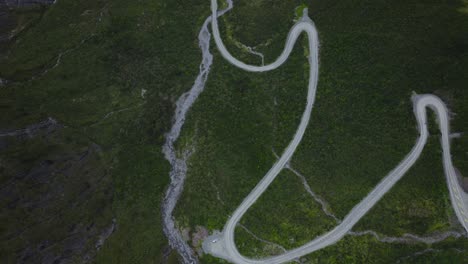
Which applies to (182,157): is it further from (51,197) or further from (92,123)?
(51,197)

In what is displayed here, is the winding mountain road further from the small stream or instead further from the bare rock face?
the bare rock face

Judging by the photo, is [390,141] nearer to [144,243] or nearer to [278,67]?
[278,67]

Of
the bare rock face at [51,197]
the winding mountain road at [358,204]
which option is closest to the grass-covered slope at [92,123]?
the bare rock face at [51,197]

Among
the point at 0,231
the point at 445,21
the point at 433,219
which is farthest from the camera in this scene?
the point at 445,21

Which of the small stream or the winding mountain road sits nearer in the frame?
the winding mountain road

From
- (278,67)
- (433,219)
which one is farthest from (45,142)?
(433,219)

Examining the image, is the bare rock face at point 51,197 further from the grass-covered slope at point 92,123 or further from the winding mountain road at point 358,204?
the winding mountain road at point 358,204

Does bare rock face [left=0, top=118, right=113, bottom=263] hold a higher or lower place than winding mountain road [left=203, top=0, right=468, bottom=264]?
lower

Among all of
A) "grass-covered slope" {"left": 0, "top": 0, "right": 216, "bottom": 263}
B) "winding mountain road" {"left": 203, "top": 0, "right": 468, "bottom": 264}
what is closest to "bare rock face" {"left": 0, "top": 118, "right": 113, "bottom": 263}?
"grass-covered slope" {"left": 0, "top": 0, "right": 216, "bottom": 263}

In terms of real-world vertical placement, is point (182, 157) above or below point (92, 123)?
above

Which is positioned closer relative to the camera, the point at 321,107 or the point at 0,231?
the point at 0,231

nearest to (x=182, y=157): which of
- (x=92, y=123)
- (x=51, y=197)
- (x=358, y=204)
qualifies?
(x=92, y=123)
